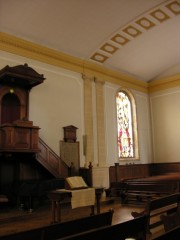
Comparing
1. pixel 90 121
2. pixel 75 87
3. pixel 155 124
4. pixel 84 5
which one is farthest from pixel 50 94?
pixel 155 124

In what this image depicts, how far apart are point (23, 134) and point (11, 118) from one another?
156 centimetres

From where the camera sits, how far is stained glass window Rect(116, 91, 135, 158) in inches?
526

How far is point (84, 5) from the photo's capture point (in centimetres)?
904

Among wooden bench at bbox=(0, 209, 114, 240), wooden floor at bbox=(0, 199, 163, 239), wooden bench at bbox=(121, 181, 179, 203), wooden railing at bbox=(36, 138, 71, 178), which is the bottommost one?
wooden floor at bbox=(0, 199, 163, 239)

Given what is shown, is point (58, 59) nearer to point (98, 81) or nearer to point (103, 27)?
point (103, 27)

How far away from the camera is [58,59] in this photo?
1098 centimetres

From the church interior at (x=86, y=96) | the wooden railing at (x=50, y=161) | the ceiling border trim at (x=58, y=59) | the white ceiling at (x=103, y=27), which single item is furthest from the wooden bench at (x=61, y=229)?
the ceiling border trim at (x=58, y=59)

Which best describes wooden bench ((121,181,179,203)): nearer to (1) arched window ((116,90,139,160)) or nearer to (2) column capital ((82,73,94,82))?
(1) arched window ((116,90,139,160))

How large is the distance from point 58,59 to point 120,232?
9.30m

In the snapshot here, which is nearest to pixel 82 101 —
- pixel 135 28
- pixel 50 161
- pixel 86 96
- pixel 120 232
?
pixel 86 96

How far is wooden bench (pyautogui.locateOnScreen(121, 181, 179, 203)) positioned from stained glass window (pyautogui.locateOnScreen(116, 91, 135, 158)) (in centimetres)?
410

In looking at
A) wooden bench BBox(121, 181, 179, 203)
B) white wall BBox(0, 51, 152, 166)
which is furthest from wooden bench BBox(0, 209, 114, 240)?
white wall BBox(0, 51, 152, 166)

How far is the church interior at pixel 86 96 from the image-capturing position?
27.7 feet

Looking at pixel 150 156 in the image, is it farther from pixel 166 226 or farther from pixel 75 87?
pixel 166 226
